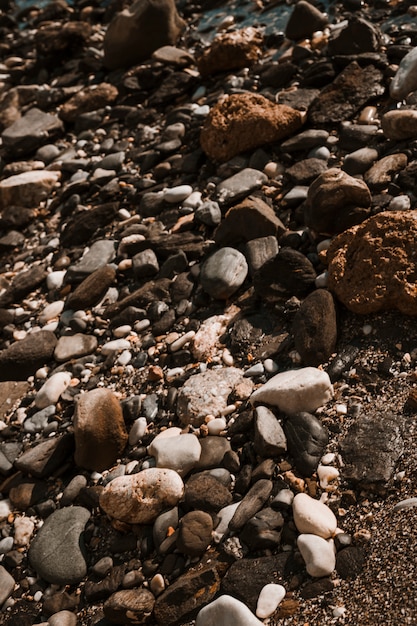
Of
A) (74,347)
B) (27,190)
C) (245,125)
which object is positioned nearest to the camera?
(74,347)

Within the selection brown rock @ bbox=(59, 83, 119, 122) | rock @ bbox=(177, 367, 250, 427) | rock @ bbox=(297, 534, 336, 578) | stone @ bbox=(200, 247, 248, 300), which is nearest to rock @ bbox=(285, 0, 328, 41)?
brown rock @ bbox=(59, 83, 119, 122)

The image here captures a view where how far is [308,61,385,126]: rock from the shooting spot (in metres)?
4.06

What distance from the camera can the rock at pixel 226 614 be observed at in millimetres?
2086

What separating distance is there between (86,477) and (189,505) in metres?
0.58

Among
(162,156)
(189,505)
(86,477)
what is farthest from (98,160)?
(189,505)

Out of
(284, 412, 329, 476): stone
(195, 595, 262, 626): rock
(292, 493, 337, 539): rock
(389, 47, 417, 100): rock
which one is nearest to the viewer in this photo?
(195, 595, 262, 626): rock

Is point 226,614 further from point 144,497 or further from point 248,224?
point 248,224

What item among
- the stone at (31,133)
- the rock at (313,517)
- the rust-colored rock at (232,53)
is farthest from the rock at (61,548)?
the rust-colored rock at (232,53)

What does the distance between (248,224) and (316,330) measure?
35.2 inches

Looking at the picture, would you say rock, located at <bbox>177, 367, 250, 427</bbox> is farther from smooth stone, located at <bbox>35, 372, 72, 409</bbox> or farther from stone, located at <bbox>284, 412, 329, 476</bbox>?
smooth stone, located at <bbox>35, 372, 72, 409</bbox>

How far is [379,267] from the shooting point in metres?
2.85

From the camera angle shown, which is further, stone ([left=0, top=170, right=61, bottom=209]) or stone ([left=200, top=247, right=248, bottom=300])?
stone ([left=0, top=170, right=61, bottom=209])

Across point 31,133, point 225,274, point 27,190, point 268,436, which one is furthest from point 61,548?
point 31,133

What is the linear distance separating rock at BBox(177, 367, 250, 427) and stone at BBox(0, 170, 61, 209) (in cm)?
233
